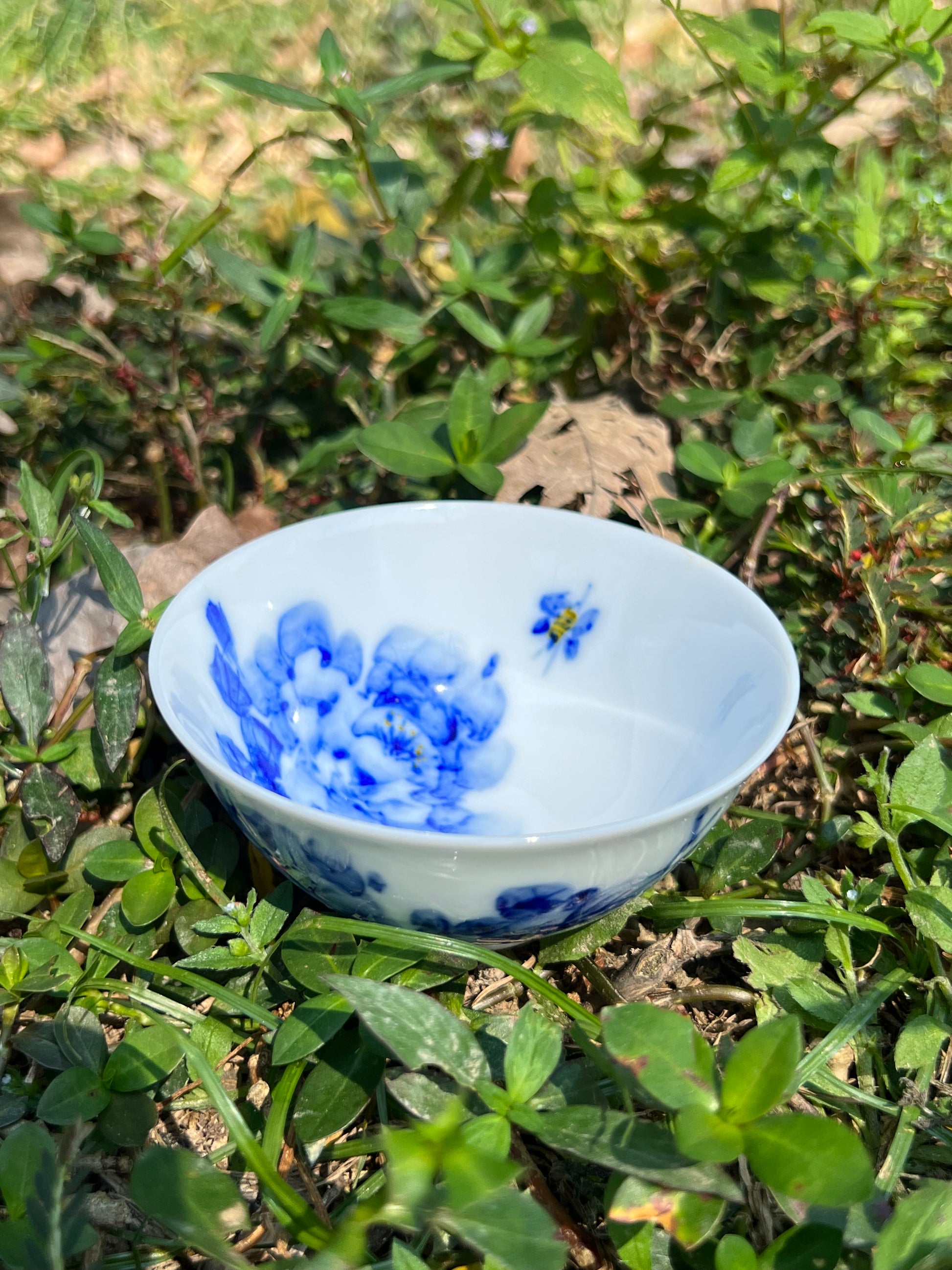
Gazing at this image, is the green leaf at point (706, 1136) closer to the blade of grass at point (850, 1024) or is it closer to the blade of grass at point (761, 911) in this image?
the blade of grass at point (850, 1024)

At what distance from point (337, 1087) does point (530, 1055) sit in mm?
194

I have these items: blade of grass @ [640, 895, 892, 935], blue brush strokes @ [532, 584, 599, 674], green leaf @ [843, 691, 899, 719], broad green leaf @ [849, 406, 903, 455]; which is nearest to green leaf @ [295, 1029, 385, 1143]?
blade of grass @ [640, 895, 892, 935]

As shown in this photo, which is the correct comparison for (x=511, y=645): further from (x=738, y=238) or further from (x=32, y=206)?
(x=32, y=206)

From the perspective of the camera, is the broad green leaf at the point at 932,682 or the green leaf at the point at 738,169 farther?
the green leaf at the point at 738,169

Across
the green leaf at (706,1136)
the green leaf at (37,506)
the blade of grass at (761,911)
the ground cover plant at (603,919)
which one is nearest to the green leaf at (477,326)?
the ground cover plant at (603,919)

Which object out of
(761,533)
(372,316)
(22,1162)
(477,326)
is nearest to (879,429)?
(761,533)

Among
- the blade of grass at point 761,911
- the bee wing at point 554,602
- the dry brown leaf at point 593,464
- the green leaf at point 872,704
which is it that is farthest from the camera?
the dry brown leaf at point 593,464

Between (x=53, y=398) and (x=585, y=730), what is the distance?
3.14 ft

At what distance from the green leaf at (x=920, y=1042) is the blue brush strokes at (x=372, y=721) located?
487 millimetres

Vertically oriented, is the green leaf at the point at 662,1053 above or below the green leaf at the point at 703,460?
below

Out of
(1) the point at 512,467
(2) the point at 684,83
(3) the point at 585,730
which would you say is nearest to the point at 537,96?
(1) the point at 512,467

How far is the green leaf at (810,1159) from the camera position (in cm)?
70

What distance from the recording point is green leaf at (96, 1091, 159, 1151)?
2.87ft

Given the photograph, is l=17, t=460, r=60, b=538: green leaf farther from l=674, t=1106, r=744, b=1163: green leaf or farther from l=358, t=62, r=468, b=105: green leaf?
l=674, t=1106, r=744, b=1163: green leaf
